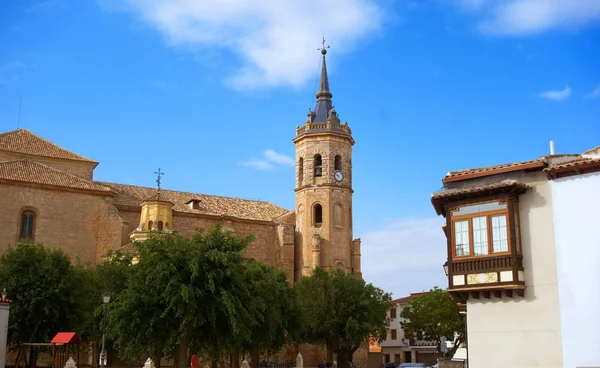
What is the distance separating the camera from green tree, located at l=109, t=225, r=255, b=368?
22.4 meters

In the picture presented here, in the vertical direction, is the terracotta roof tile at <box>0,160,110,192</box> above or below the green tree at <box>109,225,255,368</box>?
above

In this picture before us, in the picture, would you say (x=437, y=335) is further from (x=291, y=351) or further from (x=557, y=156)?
(x=557, y=156)

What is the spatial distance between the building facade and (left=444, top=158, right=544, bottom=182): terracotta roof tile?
2246 cm

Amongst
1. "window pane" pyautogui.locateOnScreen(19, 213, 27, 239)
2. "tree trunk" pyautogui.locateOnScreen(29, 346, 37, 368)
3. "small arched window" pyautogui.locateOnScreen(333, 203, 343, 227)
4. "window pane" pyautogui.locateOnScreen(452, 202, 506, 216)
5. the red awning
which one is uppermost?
"small arched window" pyautogui.locateOnScreen(333, 203, 343, 227)

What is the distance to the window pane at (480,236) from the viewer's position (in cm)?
1658

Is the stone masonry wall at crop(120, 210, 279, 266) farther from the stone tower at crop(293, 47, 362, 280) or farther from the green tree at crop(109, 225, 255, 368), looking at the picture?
the green tree at crop(109, 225, 255, 368)

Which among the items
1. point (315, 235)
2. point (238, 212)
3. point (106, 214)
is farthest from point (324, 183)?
point (106, 214)

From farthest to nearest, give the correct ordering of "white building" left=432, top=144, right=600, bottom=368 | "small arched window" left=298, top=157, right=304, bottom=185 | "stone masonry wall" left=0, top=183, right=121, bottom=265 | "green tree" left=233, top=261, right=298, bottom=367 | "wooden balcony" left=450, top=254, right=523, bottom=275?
"small arched window" left=298, top=157, right=304, bottom=185, "stone masonry wall" left=0, top=183, right=121, bottom=265, "green tree" left=233, top=261, right=298, bottom=367, "wooden balcony" left=450, top=254, right=523, bottom=275, "white building" left=432, top=144, right=600, bottom=368

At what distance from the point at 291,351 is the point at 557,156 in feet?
102

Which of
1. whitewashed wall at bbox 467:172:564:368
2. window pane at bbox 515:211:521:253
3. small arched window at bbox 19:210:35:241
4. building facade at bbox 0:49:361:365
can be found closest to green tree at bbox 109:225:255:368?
whitewashed wall at bbox 467:172:564:368

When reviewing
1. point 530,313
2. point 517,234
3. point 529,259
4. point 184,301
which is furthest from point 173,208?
point 530,313

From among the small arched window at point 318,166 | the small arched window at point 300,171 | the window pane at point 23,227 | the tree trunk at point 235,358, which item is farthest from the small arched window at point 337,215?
the window pane at point 23,227

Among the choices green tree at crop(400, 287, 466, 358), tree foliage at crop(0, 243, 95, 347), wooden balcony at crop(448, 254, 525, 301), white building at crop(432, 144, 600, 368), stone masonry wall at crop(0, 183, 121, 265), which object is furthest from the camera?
green tree at crop(400, 287, 466, 358)

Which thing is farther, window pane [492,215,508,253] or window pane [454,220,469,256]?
window pane [454,220,469,256]
